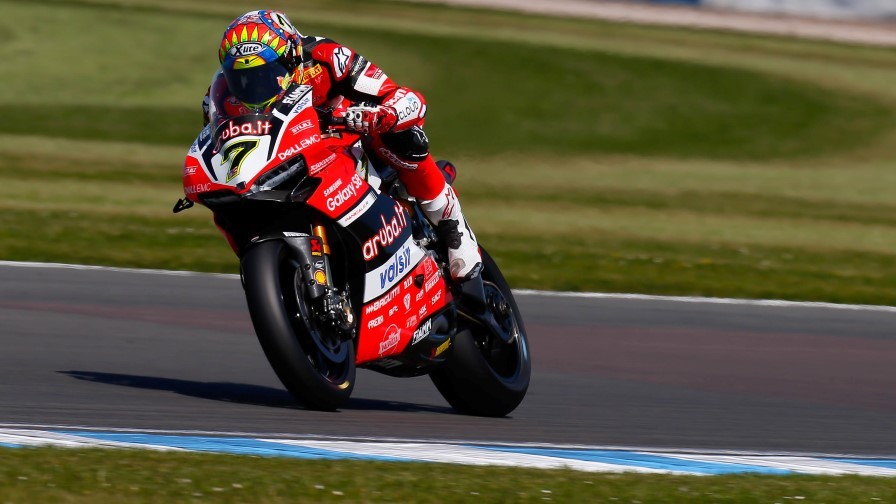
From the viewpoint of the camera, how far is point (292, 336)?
5.90 meters

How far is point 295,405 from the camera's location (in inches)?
271

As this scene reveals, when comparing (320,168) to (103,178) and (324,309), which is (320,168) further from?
(103,178)

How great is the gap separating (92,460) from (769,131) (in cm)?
2510

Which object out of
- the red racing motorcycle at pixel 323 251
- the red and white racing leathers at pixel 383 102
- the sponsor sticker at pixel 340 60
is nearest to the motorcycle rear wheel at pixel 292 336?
the red racing motorcycle at pixel 323 251

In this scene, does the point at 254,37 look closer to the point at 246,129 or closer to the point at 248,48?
the point at 248,48

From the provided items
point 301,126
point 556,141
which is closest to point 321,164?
point 301,126

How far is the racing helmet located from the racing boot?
107cm

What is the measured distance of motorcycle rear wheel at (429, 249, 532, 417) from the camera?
23.7 ft

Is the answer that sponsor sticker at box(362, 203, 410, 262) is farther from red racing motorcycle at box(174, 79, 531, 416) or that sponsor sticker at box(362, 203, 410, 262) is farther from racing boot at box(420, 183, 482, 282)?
racing boot at box(420, 183, 482, 282)

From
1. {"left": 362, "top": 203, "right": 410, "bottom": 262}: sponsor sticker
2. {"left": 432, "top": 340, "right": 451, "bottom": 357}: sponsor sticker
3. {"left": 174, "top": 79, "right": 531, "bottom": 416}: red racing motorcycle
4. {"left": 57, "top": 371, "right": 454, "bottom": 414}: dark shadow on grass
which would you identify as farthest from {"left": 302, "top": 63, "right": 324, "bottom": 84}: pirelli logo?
{"left": 57, "top": 371, "right": 454, "bottom": 414}: dark shadow on grass

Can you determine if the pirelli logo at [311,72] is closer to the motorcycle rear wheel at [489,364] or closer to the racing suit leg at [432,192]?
the racing suit leg at [432,192]

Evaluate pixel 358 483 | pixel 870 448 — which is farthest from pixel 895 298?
pixel 358 483

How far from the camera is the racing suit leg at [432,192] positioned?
679 cm

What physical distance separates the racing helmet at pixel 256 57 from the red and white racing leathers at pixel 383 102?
0.24ft
